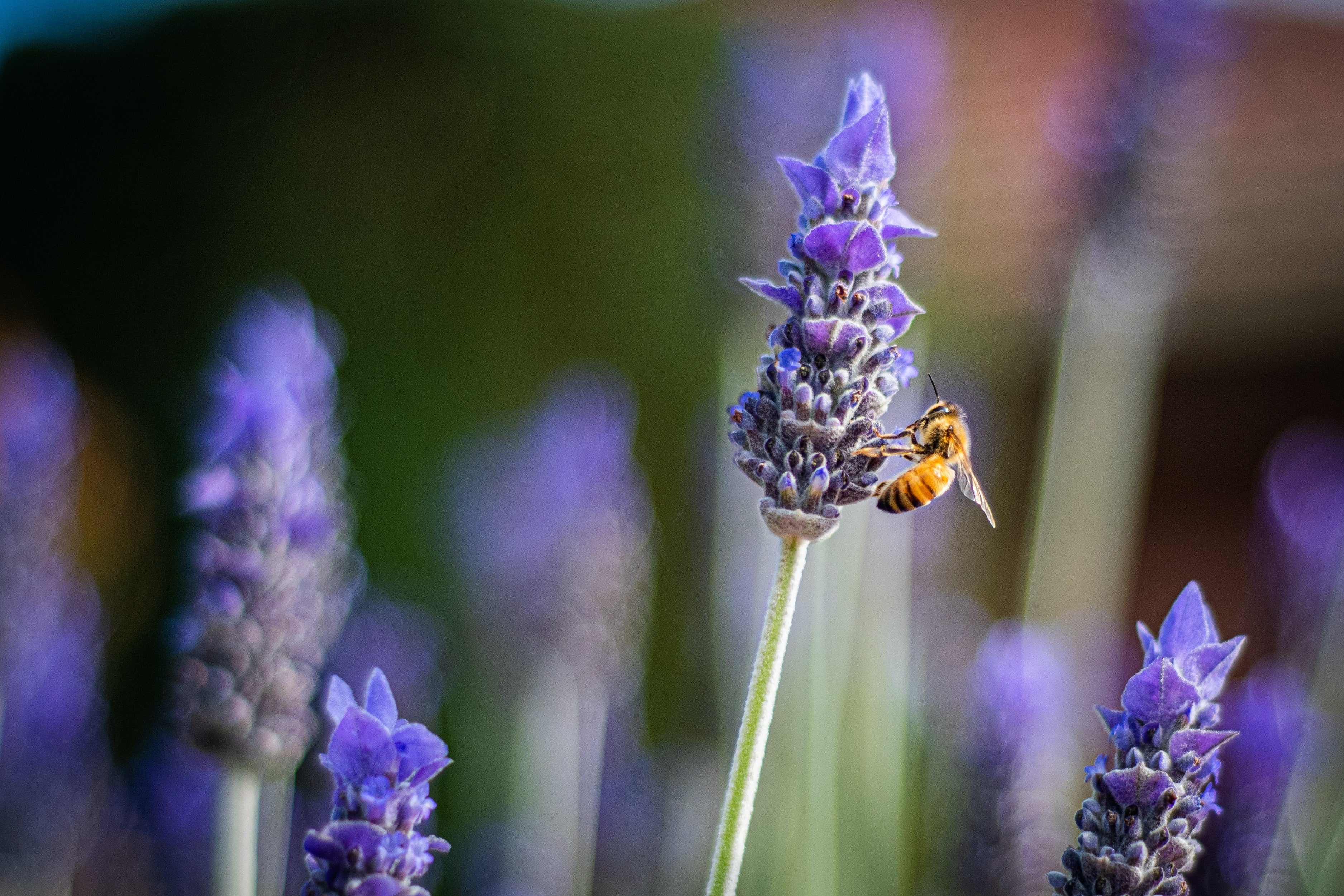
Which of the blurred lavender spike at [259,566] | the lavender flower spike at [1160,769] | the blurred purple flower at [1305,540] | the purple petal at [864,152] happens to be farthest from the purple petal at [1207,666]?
the blurred purple flower at [1305,540]

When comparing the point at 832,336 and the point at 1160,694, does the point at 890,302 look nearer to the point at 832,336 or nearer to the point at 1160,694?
the point at 832,336

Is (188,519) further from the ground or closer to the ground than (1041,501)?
closer to the ground

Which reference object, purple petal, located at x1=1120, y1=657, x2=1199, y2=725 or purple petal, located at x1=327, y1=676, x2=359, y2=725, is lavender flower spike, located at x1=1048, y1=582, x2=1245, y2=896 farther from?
purple petal, located at x1=327, y1=676, x2=359, y2=725

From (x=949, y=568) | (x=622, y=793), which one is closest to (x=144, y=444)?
(x=622, y=793)

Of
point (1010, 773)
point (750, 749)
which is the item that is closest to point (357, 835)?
point (750, 749)

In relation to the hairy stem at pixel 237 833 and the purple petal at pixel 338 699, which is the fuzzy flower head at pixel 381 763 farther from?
the hairy stem at pixel 237 833

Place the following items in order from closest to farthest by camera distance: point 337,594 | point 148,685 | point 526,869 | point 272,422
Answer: point 272,422, point 337,594, point 526,869, point 148,685

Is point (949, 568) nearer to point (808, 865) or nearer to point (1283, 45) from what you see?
point (808, 865)
